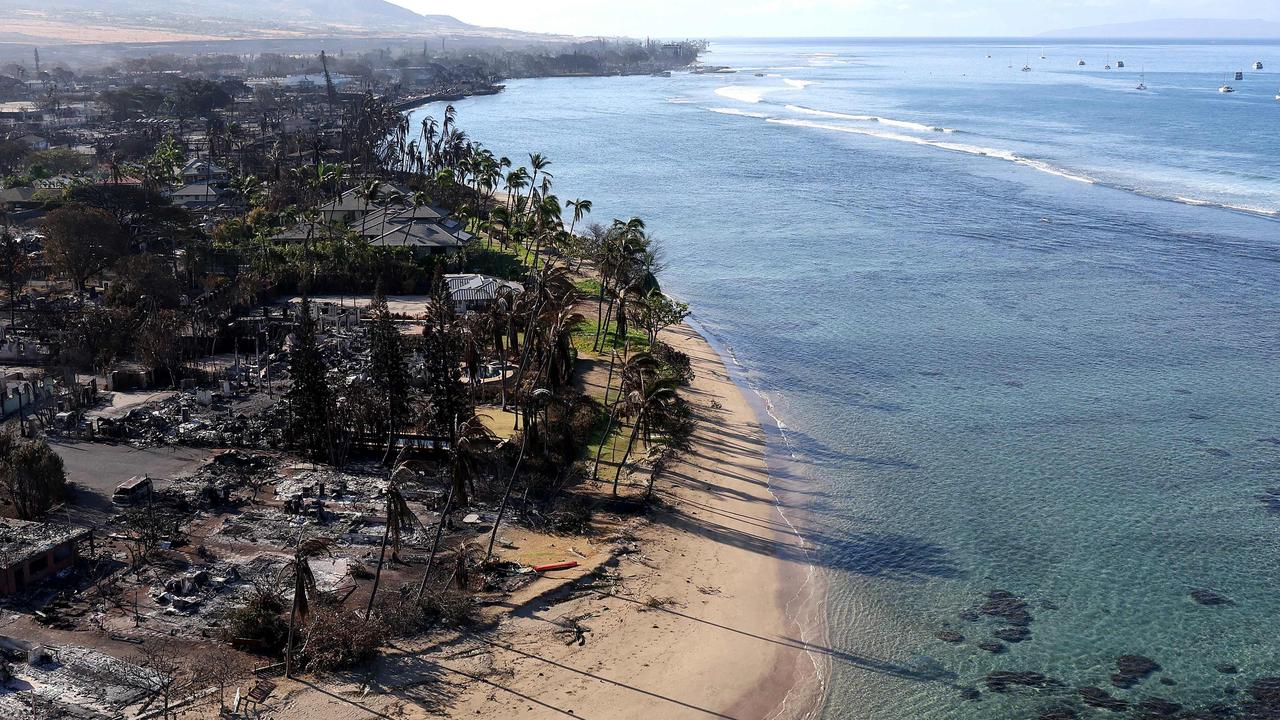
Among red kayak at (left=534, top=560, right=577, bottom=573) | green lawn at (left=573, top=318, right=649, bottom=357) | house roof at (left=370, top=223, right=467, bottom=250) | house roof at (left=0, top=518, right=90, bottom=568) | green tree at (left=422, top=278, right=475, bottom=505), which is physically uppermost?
house roof at (left=370, top=223, right=467, bottom=250)

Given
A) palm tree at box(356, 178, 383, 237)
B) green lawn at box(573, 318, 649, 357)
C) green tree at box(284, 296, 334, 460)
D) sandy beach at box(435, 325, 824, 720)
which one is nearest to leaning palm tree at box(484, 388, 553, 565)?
sandy beach at box(435, 325, 824, 720)

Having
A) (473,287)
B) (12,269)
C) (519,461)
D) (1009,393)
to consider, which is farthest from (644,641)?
(12,269)

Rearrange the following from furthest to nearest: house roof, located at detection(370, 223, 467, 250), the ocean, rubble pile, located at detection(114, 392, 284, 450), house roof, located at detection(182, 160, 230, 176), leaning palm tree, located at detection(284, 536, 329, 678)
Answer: house roof, located at detection(182, 160, 230, 176) < house roof, located at detection(370, 223, 467, 250) < rubble pile, located at detection(114, 392, 284, 450) < the ocean < leaning palm tree, located at detection(284, 536, 329, 678)

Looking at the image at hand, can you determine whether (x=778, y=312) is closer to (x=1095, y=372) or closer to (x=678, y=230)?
(x=1095, y=372)

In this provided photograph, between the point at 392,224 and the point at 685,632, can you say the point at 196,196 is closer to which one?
the point at 392,224

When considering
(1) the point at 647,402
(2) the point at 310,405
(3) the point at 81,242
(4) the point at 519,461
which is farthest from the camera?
(3) the point at 81,242

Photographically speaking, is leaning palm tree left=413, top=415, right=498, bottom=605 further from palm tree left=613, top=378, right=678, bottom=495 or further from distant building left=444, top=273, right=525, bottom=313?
distant building left=444, top=273, right=525, bottom=313

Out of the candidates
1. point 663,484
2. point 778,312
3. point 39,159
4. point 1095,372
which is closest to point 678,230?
point 778,312
